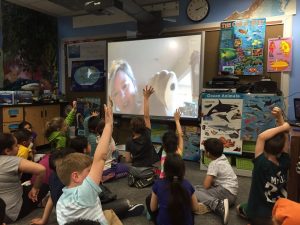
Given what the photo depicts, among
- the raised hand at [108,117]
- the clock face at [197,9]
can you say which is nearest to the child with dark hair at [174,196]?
the raised hand at [108,117]

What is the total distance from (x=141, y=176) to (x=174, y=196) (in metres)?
1.39

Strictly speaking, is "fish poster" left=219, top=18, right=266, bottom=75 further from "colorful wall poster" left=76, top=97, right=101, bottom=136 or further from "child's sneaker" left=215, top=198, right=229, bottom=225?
"colorful wall poster" left=76, top=97, right=101, bottom=136

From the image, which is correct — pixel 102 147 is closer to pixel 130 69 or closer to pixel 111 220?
pixel 111 220

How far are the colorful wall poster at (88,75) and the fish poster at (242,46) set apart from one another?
2235 millimetres

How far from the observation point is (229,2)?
3.88 m

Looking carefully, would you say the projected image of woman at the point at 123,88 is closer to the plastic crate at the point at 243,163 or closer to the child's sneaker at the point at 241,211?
the plastic crate at the point at 243,163

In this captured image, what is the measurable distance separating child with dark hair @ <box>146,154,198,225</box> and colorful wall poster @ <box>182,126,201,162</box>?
2.31 metres

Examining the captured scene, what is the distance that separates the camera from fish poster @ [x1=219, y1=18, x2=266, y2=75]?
3.68m

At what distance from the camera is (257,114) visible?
3.27 m

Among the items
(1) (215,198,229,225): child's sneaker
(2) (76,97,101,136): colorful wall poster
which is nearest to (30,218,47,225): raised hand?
(1) (215,198,229,225): child's sneaker

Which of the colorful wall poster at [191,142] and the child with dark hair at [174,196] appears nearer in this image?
the child with dark hair at [174,196]

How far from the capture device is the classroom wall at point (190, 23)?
11.6 feet

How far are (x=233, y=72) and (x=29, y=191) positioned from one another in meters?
2.97

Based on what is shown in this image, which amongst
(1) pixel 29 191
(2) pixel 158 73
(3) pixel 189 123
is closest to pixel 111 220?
(1) pixel 29 191
